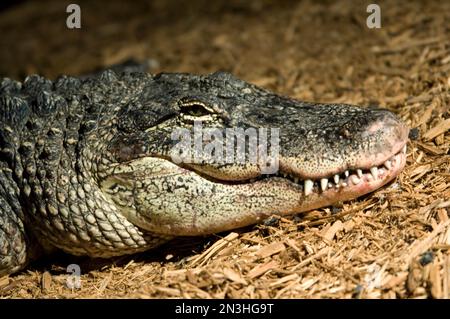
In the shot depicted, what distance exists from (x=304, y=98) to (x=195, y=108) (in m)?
2.04

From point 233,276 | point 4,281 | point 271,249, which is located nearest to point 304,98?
point 271,249

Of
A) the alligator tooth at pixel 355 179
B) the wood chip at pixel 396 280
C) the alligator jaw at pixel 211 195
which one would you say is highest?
the alligator tooth at pixel 355 179

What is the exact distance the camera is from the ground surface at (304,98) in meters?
3.58

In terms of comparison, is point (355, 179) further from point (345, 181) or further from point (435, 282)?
point (435, 282)

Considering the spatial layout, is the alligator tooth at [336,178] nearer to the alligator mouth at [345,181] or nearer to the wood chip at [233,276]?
the alligator mouth at [345,181]

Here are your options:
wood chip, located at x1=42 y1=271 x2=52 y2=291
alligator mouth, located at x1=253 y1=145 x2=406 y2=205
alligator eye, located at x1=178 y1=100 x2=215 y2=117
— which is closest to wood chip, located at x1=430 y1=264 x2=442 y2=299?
alligator mouth, located at x1=253 y1=145 x2=406 y2=205

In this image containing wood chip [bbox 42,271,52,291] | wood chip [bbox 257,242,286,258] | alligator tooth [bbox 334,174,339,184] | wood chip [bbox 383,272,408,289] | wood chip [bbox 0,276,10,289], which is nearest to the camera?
wood chip [bbox 383,272,408,289]

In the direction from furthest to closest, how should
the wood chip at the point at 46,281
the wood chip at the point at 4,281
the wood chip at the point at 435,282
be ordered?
the wood chip at the point at 4,281 → the wood chip at the point at 46,281 → the wood chip at the point at 435,282

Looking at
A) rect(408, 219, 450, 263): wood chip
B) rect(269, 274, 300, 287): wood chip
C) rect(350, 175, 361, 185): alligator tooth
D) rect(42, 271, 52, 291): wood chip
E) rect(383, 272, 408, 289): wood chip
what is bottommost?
rect(42, 271, 52, 291): wood chip

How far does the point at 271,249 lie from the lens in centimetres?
386

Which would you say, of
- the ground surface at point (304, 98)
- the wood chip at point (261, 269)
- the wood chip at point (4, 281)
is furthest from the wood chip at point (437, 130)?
the wood chip at point (4, 281)

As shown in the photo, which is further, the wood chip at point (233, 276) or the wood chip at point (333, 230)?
the wood chip at point (333, 230)

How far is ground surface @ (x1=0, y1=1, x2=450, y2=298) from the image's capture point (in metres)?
3.58

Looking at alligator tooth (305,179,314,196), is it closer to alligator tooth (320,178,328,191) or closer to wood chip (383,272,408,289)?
alligator tooth (320,178,328,191)
